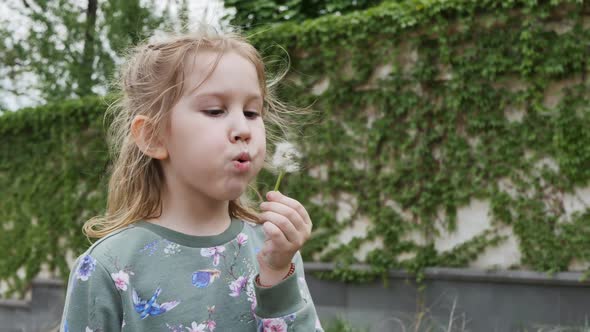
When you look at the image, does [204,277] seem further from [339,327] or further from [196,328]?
[339,327]

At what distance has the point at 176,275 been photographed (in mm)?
1446

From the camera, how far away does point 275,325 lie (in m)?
1.39

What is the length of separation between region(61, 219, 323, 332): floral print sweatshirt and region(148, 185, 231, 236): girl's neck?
0.08ft

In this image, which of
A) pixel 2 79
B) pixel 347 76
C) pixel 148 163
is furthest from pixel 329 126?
pixel 2 79

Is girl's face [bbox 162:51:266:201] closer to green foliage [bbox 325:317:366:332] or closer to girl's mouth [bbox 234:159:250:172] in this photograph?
girl's mouth [bbox 234:159:250:172]

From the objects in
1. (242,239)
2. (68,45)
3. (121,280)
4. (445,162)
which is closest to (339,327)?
(445,162)

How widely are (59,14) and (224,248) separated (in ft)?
30.9

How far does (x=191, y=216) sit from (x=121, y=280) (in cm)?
23

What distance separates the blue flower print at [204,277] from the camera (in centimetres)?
146

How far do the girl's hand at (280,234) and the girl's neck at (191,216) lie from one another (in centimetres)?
21

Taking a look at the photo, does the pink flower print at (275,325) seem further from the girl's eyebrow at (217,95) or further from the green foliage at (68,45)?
the green foliage at (68,45)

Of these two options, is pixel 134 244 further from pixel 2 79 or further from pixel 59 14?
pixel 2 79

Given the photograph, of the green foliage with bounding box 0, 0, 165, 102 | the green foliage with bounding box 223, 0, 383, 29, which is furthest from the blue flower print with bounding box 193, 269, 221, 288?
the green foliage with bounding box 0, 0, 165, 102

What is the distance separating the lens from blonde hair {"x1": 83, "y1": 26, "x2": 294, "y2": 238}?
5.08 feet
